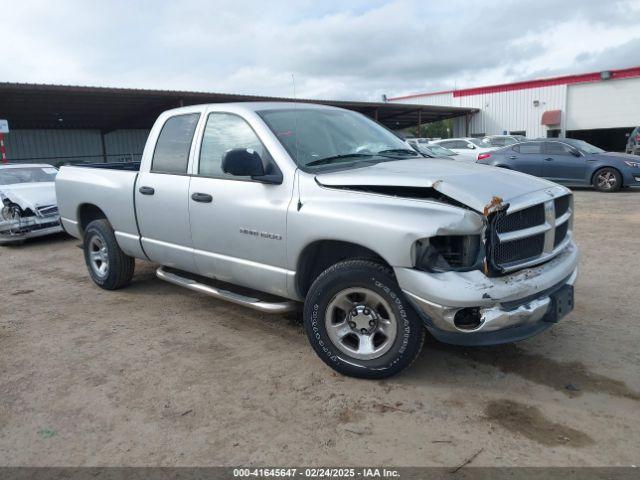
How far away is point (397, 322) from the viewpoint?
324 centimetres

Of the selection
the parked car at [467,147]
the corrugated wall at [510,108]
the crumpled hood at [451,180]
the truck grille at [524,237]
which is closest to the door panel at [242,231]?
the crumpled hood at [451,180]

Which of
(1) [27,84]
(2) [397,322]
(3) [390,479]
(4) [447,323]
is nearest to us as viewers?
(3) [390,479]

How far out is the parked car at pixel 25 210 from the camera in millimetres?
8883

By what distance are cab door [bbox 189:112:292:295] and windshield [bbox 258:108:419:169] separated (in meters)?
0.23

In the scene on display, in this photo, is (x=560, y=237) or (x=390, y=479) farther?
(x=560, y=237)

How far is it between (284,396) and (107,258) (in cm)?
324

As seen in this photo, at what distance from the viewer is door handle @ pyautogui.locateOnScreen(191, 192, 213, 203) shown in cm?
421

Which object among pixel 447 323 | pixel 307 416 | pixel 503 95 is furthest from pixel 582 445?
pixel 503 95

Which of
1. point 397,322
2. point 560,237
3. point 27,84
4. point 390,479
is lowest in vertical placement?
point 390,479

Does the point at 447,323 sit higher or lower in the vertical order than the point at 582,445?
higher

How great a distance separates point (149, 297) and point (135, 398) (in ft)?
7.54

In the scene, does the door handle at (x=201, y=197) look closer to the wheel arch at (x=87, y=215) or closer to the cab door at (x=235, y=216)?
the cab door at (x=235, y=216)

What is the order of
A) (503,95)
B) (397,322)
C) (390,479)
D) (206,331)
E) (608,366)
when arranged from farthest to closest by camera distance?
(503,95) → (206,331) → (608,366) → (397,322) → (390,479)

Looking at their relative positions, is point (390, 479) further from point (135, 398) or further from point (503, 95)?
point (503, 95)
